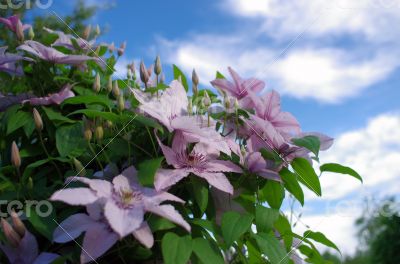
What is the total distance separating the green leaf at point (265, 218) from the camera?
0.96 meters

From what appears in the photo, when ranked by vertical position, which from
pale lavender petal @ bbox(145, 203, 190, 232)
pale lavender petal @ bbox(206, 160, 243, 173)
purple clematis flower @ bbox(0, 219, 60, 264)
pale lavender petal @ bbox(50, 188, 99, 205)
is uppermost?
pale lavender petal @ bbox(206, 160, 243, 173)

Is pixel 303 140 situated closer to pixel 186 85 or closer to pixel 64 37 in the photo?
pixel 186 85

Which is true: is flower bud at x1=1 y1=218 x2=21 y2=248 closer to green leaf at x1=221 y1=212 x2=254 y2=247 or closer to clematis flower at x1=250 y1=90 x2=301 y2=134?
green leaf at x1=221 y1=212 x2=254 y2=247

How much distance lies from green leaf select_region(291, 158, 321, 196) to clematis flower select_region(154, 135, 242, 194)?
0.56 ft

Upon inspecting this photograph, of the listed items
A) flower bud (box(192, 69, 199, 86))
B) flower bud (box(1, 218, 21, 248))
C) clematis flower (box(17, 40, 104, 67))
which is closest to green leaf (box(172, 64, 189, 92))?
flower bud (box(192, 69, 199, 86))

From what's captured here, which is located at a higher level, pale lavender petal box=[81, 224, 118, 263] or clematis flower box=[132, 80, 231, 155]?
clematis flower box=[132, 80, 231, 155]

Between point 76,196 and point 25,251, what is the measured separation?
0.24 metres

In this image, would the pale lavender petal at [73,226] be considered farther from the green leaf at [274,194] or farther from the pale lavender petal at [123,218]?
the green leaf at [274,194]

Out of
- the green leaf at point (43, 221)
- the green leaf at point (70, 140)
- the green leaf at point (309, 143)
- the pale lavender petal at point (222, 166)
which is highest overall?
the green leaf at point (309, 143)

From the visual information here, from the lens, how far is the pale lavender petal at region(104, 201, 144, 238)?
2.47 feet

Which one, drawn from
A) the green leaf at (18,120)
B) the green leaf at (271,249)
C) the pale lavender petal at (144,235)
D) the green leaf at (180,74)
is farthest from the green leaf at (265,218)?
the green leaf at (18,120)

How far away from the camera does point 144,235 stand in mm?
790

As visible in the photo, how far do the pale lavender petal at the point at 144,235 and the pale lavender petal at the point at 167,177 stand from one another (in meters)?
0.08

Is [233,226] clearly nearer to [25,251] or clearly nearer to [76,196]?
[76,196]
